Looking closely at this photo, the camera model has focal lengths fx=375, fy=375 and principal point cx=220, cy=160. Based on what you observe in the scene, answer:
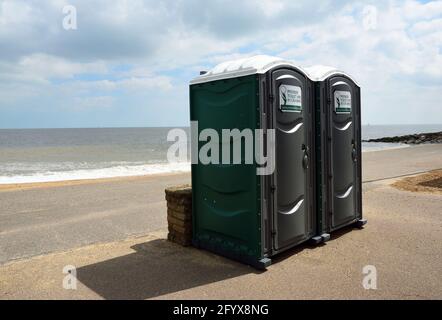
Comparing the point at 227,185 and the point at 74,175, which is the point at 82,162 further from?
the point at 227,185

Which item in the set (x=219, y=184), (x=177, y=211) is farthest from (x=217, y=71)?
(x=177, y=211)

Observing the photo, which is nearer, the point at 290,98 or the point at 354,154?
the point at 290,98

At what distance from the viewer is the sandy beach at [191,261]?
377cm

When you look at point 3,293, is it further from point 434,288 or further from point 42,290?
point 434,288

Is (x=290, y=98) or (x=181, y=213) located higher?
(x=290, y=98)

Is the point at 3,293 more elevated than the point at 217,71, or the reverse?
the point at 217,71

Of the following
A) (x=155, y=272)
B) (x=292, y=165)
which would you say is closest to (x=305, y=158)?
(x=292, y=165)

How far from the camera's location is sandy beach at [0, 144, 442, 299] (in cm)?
377

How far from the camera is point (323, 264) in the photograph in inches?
175

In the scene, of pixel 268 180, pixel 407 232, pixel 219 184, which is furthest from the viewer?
pixel 407 232

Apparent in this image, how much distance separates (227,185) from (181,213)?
1089 mm

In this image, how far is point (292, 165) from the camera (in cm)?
466

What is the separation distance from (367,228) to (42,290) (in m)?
4.76

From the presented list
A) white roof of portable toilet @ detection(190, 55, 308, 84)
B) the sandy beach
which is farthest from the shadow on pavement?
white roof of portable toilet @ detection(190, 55, 308, 84)
